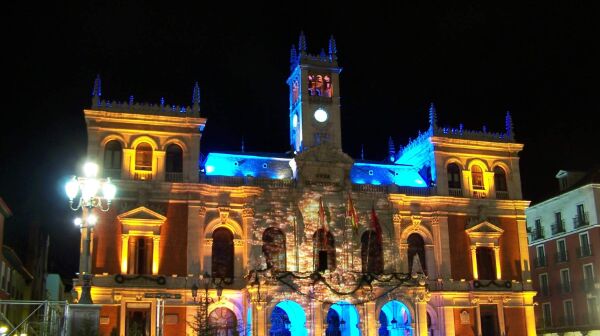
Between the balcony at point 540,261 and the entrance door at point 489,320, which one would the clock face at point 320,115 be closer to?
the entrance door at point 489,320

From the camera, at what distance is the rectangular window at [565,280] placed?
61.2m

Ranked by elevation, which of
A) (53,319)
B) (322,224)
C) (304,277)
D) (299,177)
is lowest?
(53,319)

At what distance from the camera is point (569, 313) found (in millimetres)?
61062

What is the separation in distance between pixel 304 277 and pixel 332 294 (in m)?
2.13

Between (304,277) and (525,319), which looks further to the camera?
(525,319)

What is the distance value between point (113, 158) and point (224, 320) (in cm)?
1292

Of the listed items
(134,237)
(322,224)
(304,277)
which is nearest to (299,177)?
(322,224)

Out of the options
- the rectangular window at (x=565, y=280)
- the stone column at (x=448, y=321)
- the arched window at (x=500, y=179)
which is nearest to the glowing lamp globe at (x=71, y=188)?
the stone column at (x=448, y=321)

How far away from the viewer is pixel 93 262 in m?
46.6

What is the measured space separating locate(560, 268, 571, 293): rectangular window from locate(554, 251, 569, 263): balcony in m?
0.83

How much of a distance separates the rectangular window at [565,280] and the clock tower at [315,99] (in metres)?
23.3

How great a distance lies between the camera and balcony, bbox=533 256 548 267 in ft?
215

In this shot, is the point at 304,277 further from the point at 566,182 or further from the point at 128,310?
the point at 566,182

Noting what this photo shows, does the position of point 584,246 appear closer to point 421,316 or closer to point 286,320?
point 421,316
